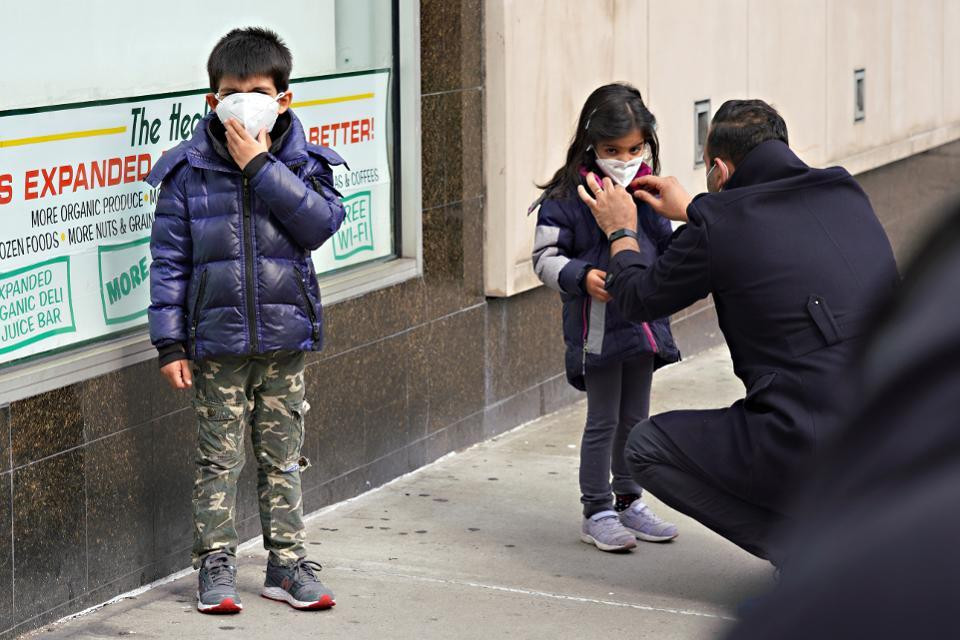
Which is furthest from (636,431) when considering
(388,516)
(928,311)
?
(928,311)

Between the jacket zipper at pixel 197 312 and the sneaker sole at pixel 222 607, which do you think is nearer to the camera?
the jacket zipper at pixel 197 312

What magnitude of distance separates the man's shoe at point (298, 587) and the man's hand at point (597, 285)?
116cm

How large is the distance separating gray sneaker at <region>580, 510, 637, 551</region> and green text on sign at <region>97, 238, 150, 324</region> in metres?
1.64

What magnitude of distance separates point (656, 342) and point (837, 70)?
227 inches

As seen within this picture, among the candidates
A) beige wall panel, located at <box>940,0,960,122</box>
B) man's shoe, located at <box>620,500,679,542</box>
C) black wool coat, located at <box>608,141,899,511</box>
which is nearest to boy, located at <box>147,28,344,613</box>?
black wool coat, located at <box>608,141,899,511</box>

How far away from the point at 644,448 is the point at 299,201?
1.18 m

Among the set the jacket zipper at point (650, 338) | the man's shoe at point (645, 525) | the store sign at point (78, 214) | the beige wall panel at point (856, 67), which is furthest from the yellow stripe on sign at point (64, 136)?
the beige wall panel at point (856, 67)

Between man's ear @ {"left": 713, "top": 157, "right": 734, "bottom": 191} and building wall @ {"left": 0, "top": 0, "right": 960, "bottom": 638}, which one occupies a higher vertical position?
man's ear @ {"left": 713, "top": 157, "right": 734, "bottom": 191}

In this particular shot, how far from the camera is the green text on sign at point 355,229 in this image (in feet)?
19.0

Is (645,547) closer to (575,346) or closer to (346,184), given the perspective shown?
(575,346)

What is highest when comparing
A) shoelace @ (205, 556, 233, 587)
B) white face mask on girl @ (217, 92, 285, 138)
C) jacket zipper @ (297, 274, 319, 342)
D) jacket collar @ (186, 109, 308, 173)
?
white face mask on girl @ (217, 92, 285, 138)

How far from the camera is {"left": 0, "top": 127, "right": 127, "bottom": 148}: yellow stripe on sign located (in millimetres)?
4238

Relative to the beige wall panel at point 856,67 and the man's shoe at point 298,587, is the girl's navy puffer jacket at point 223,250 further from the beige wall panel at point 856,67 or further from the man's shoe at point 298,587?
the beige wall panel at point 856,67

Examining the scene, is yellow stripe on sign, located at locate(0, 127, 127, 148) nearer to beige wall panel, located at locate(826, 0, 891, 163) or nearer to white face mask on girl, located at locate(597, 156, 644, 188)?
white face mask on girl, located at locate(597, 156, 644, 188)
